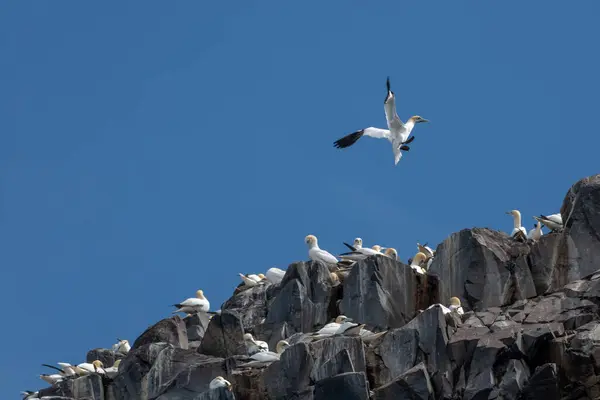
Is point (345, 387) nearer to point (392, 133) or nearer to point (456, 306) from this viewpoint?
point (456, 306)

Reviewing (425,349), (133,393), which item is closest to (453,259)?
(425,349)

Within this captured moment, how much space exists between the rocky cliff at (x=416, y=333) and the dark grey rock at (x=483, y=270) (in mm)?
21

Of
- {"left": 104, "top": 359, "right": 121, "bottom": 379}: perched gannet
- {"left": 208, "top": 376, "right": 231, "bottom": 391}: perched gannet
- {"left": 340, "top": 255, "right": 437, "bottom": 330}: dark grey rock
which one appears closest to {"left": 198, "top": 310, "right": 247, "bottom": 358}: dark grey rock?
{"left": 208, "top": 376, "right": 231, "bottom": 391}: perched gannet

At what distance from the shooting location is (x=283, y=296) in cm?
3797

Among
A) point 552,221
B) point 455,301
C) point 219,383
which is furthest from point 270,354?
point 552,221

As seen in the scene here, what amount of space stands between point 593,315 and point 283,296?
26.1 feet

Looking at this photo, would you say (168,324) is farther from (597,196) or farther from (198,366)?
(597,196)

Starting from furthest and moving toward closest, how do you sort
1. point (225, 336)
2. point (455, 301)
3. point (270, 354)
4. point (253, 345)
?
point (225, 336) → point (253, 345) → point (455, 301) → point (270, 354)

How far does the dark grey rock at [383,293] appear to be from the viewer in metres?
35.9

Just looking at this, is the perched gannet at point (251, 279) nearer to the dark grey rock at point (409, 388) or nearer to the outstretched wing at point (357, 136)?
the outstretched wing at point (357, 136)

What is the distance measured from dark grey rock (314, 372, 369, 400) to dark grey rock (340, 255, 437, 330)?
453 centimetres

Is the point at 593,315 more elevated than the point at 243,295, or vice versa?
the point at 243,295

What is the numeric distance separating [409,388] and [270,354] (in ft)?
12.7

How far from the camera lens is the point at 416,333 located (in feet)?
107
